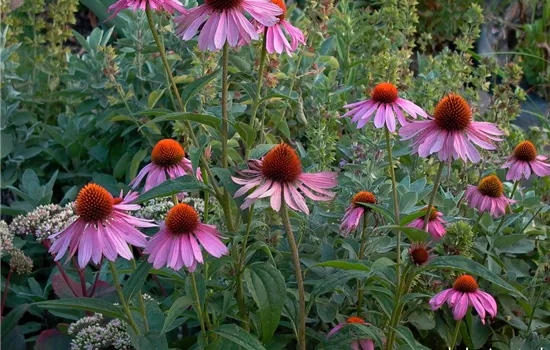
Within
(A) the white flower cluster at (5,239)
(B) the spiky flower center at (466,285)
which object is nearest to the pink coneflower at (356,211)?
(B) the spiky flower center at (466,285)

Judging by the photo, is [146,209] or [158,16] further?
[158,16]

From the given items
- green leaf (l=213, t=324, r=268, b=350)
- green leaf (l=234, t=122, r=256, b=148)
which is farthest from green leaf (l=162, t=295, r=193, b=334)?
green leaf (l=234, t=122, r=256, b=148)

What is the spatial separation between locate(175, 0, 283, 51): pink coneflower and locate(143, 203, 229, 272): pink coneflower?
0.31 meters

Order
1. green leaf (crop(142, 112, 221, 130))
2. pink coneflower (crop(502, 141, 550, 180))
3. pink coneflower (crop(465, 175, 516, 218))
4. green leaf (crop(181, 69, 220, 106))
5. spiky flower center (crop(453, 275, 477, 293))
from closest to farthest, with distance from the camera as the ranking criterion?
green leaf (crop(142, 112, 221, 130))
green leaf (crop(181, 69, 220, 106))
spiky flower center (crop(453, 275, 477, 293))
pink coneflower (crop(465, 175, 516, 218))
pink coneflower (crop(502, 141, 550, 180))

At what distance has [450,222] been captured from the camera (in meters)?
2.02

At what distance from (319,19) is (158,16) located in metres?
0.54

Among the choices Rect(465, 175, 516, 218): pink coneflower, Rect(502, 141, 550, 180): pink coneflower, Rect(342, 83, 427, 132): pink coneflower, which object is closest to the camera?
Rect(342, 83, 427, 132): pink coneflower

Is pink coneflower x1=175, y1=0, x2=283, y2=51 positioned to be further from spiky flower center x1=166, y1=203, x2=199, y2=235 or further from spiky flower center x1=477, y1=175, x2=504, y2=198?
spiky flower center x1=477, y1=175, x2=504, y2=198

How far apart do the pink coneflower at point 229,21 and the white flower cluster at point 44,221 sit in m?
0.77

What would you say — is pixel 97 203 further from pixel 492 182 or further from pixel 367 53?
pixel 367 53

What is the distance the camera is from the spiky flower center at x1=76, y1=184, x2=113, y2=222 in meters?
1.38

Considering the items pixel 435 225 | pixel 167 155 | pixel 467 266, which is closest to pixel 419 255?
pixel 467 266

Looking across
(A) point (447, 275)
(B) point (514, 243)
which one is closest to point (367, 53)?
(B) point (514, 243)

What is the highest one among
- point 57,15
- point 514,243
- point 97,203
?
point 57,15
